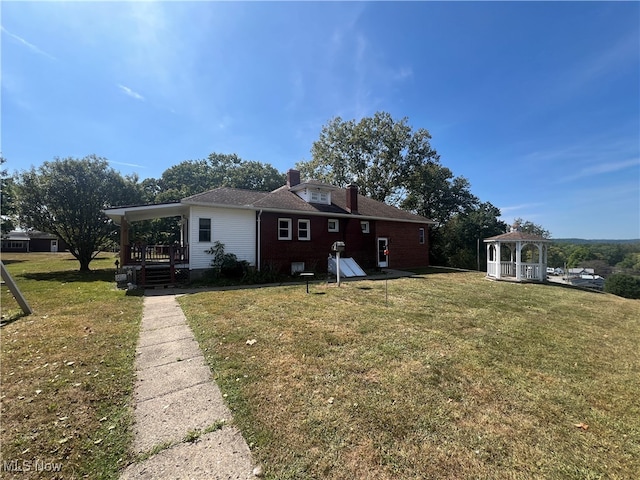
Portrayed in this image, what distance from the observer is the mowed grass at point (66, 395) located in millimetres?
2256

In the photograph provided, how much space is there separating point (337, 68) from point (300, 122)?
6.09 metres

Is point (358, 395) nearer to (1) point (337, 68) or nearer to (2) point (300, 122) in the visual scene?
(1) point (337, 68)

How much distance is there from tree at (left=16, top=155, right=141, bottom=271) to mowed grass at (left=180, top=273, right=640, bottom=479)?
1728 cm

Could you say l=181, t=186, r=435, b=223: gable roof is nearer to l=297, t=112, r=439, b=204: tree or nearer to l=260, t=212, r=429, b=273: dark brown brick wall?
l=260, t=212, r=429, b=273: dark brown brick wall

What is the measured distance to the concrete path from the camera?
2.19m

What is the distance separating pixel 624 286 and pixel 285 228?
19.3 meters

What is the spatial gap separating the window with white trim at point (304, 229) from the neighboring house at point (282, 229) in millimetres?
59

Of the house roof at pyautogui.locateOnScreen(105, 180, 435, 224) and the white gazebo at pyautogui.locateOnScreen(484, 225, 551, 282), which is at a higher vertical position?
the house roof at pyautogui.locateOnScreen(105, 180, 435, 224)

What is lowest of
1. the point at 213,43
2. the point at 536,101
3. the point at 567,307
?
the point at 567,307

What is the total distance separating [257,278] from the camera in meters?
12.5

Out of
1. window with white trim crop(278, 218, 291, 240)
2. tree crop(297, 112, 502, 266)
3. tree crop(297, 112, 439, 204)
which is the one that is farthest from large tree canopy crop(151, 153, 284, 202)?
window with white trim crop(278, 218, 291, 240)

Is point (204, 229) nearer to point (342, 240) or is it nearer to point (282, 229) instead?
point (282, 229)

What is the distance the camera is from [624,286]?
15289 millimetres

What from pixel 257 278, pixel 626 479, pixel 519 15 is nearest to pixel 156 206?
pixel 257 278
